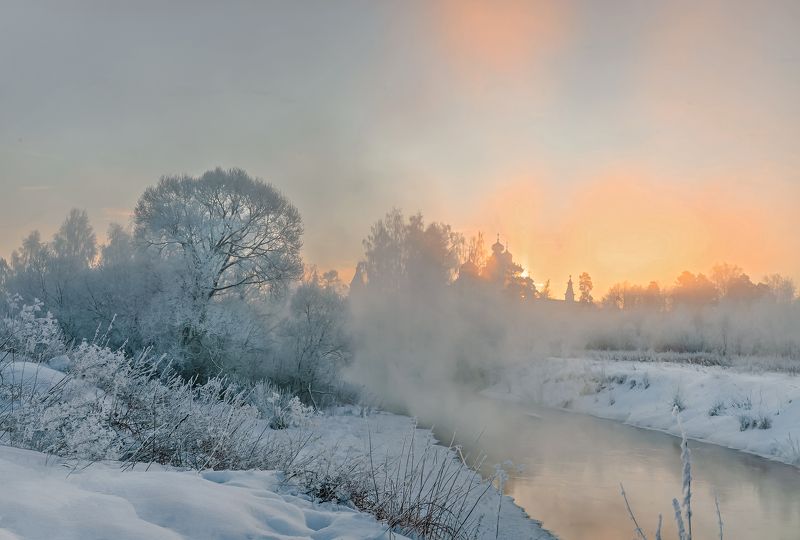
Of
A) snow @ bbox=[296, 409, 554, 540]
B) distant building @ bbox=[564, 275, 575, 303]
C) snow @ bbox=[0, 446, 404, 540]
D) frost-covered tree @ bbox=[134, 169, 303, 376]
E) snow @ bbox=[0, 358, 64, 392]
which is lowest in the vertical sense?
snow @ bbox=[296, 409, 554, 540]

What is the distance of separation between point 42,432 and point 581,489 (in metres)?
10.1

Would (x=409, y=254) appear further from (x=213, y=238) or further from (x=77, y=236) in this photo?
(x=77, y=236)

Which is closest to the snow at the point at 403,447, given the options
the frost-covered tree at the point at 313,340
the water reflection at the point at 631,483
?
the water reflection at the point at 631,483

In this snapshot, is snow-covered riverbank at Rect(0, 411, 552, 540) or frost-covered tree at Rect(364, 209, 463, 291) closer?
snow-covered riverbank at Rect(0, 411, 552, 540)

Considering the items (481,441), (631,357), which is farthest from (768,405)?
(631,357)

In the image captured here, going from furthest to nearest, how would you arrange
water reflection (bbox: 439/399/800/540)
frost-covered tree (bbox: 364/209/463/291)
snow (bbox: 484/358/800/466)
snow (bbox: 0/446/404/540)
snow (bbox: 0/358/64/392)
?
frost-covered tree (bbox: 364/209/463/291) < snow (bbox: 484/358/800/466) < water reflection (bbox: 439/399/800/540) < snow (bbox: 0/358/64/392) < snow (bbox: 0/446/404/540)

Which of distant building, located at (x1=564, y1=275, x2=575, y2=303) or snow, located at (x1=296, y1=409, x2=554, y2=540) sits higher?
distant building, located at (x1=564, y1=275, x2=575, y2=303)

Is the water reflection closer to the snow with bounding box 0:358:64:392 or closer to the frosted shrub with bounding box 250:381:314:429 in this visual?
the frosted shrub with bounding box 250:381:314:429

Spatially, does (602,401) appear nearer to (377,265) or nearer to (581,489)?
(581,489)

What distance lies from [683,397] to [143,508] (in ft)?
67.2

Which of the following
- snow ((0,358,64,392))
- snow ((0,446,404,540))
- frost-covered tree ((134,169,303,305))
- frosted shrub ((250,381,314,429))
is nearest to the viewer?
snow ((0,446,404,540))

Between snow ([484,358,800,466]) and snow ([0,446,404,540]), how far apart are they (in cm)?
1269

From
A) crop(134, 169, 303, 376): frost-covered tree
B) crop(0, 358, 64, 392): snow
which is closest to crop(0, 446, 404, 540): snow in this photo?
crop(0, 358, 64, 392): snow

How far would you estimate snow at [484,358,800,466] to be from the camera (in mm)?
15656
